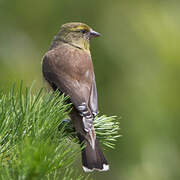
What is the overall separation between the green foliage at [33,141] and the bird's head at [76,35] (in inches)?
133

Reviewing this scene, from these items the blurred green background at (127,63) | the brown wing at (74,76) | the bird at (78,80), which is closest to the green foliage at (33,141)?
the bird at (78,80)

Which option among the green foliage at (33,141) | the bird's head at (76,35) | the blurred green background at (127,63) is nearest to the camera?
the green foliage at (33,141)

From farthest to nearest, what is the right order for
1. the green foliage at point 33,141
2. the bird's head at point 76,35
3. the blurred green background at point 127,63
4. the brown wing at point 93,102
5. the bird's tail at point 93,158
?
1. the blurred green background at point 127,63
2. the bird's head at point 76,35
3. the brown wing at point 93,102
4. the bird's tail at point 93,158
5. the green foliage at point 33,141

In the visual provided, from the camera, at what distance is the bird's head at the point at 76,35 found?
618 cm

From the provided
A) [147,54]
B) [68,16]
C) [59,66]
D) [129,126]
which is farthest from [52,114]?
[68,16]

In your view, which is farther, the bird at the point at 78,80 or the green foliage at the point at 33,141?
the bird at the point at 78,80

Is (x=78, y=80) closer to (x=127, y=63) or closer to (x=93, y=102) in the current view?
(x=93, y=102)

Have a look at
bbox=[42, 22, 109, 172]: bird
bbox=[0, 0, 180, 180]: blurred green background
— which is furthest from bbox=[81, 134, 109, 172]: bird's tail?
bbox=[0, 0, 180, 180]: blurred green background

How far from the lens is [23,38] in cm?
740

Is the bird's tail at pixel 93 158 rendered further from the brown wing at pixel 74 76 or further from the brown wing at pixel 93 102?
the brown wing at pixel 93 102

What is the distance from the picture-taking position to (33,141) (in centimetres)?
223

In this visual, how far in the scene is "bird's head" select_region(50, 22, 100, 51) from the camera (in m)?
6.18

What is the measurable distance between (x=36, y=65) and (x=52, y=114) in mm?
4497

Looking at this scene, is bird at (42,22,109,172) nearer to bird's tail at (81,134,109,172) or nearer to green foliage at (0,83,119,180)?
bird's tail at (81,134,109,172)
